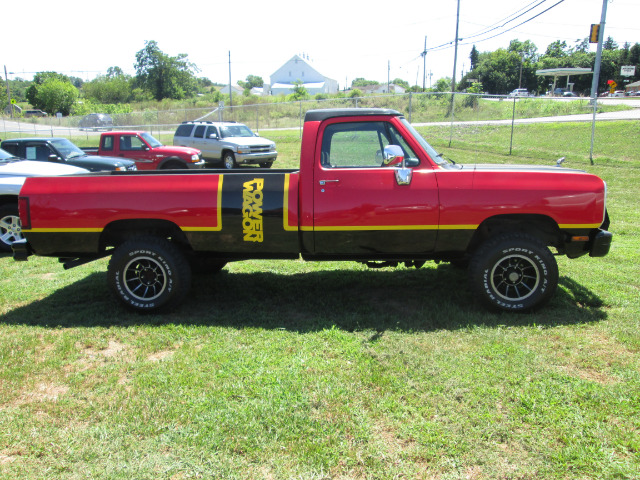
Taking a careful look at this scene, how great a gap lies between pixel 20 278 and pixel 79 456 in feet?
Result: 14.9

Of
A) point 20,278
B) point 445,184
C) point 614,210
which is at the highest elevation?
point 445,184

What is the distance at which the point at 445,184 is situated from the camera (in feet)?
15.8

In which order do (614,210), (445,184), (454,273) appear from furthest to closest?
(614,210)
(454,273)
(445,184)

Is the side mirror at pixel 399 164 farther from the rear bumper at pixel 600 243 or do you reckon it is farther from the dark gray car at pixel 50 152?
the dark gray car at pixel 50 152

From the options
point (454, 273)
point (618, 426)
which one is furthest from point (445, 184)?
point (618, 426)

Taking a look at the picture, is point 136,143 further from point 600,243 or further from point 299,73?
point 299,73

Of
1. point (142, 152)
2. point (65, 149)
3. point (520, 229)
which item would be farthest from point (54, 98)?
point (520, 229)

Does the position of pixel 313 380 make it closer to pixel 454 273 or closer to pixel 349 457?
pixel 349 457

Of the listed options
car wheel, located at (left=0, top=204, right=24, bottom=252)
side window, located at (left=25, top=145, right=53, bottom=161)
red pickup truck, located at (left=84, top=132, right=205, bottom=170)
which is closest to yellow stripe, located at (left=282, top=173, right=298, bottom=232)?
car wheel, located at (left=0, top=204, right=24, bottom=252)

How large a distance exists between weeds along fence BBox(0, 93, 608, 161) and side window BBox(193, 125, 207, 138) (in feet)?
16.5

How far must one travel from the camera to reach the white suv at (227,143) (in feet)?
59.8

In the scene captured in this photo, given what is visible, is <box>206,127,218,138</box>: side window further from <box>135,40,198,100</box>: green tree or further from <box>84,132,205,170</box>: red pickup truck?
<box>135,40,198,100</box>: green tree

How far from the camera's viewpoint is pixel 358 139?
517 centimetres

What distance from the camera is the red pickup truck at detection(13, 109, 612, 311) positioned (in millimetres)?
4812
